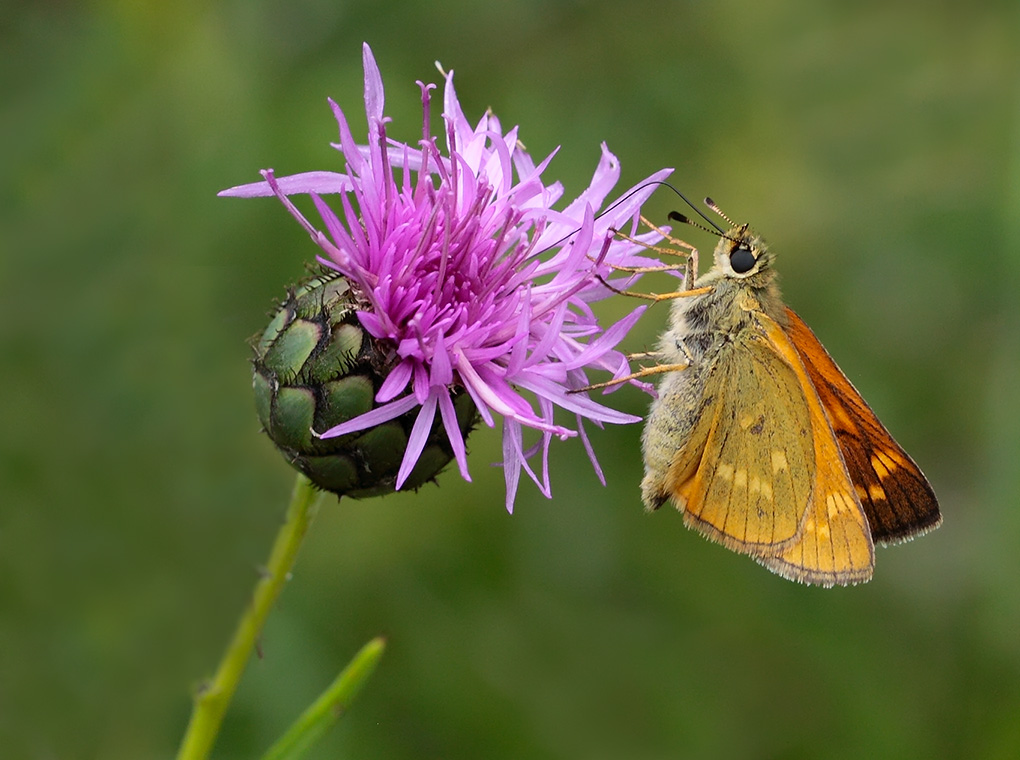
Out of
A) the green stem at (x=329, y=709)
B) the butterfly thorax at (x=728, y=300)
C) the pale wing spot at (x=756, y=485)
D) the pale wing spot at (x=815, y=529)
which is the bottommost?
the green stem at (x=329, y=709)

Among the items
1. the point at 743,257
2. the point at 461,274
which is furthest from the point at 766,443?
the point at 461,274

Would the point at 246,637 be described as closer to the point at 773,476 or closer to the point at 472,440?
the point at 773,476

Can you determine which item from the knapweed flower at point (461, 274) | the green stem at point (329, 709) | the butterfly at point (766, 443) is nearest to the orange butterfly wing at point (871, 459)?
the butterfly at point (766, 443)

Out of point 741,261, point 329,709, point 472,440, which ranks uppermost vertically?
point 741,261

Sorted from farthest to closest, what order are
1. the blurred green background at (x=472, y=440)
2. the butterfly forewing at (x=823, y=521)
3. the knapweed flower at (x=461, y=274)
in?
the blurred green background at (x=472, y=440)
the butterfly forewing at (x=823, y=521)
the knapweed flower at (x=461, y=274)

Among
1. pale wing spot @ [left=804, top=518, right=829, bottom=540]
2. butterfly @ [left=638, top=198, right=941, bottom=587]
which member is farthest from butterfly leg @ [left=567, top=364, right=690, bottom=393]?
pale wing spot @ [left=804, top=518, right=829, bottom=540]

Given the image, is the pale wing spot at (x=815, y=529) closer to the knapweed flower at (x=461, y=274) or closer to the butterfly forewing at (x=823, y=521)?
the butterfly forewing at (x=823, y=521)

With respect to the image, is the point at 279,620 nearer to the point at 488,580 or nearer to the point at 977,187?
the point at 488,580
